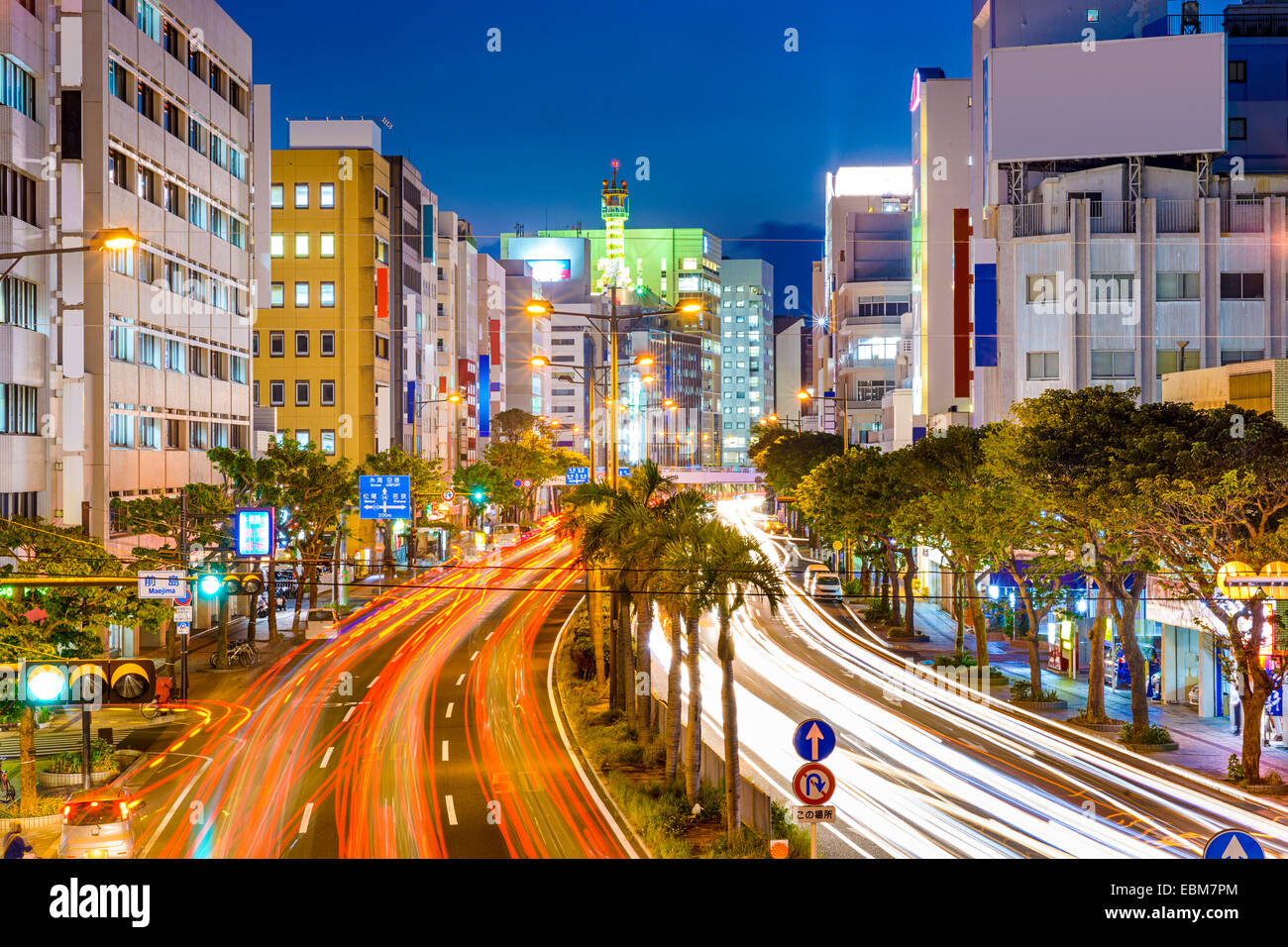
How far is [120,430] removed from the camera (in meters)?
44.3

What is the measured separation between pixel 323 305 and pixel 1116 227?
5105 cm

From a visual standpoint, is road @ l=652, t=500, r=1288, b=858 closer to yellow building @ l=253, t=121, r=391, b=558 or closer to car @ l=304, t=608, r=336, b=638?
car @ l=304, t=608, r=336, b=638

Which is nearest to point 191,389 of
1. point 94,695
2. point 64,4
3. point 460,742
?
point 64,4

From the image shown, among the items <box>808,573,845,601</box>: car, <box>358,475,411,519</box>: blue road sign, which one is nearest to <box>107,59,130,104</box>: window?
<box>358,475,411,519</box>: blue road sign

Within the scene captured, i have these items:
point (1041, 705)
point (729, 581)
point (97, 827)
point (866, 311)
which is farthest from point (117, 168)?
point (866, 311)

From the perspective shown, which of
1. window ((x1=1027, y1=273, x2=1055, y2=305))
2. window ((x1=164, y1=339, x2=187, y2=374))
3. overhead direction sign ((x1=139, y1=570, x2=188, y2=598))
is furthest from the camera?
window ((x1=1027, y1=273, x2=1055, y2=305))

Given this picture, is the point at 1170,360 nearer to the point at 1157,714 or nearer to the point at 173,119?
the point at 1157,714

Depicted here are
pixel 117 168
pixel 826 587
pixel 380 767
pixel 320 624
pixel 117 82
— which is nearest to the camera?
pixel 380 767

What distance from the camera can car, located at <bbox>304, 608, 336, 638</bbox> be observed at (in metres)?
52.2

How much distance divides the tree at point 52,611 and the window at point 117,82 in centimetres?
Answer: 2109

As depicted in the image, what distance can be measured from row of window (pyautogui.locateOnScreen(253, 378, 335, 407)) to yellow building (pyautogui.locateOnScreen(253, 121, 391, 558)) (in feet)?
0.22
